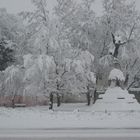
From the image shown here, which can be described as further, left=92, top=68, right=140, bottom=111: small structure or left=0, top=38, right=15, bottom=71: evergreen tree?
left=0, top=38, right=15, bottom=71: evergreen tree

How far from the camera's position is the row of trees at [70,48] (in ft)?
111

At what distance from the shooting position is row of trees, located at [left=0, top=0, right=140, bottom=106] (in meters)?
33.8

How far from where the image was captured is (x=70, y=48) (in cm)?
Result: 3625

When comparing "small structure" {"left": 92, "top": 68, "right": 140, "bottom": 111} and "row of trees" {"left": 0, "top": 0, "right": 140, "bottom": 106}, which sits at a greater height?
"row of trees" {"left": 0, "top": 0, "right": 140, "bottom": 106}

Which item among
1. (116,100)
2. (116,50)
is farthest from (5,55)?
(116,100)

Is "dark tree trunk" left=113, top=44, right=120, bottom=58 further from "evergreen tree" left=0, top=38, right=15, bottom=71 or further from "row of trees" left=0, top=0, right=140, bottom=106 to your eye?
"evergreen tree" left=0, top=38, right=15, bottom=71

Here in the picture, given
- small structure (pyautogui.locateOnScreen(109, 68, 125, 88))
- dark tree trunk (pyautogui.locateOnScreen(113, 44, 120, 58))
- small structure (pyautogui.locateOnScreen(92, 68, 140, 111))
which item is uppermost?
dark tree trunk (pyautogui.locateOnScreen(113, 44, 120, 58))

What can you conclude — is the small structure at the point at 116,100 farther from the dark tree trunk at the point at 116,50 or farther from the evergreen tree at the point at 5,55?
the evergreen tree at the point at 5,55

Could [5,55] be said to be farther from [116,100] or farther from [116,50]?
[116,100]

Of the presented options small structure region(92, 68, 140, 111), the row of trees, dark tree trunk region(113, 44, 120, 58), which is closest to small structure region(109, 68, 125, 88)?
small structure region(92, 68, 140, 111)

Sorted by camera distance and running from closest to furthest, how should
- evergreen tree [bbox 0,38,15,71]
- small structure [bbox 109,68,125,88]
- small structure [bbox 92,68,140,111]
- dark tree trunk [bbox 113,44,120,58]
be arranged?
small structure [bbox 92,68,140,111] < small structure [bbox 109,68,125,88] < dark tree trunk [bbox 113,44,120,58] < evergreen tree [bbox 0,38,15,71]

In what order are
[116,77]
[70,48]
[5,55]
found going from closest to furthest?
Answer: [116,77] < [70,48] < [5,55]

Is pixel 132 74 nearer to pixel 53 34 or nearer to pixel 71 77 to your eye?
pixel 71 77

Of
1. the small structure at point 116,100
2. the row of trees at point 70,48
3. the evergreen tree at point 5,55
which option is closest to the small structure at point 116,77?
the small structure at point 116,100
